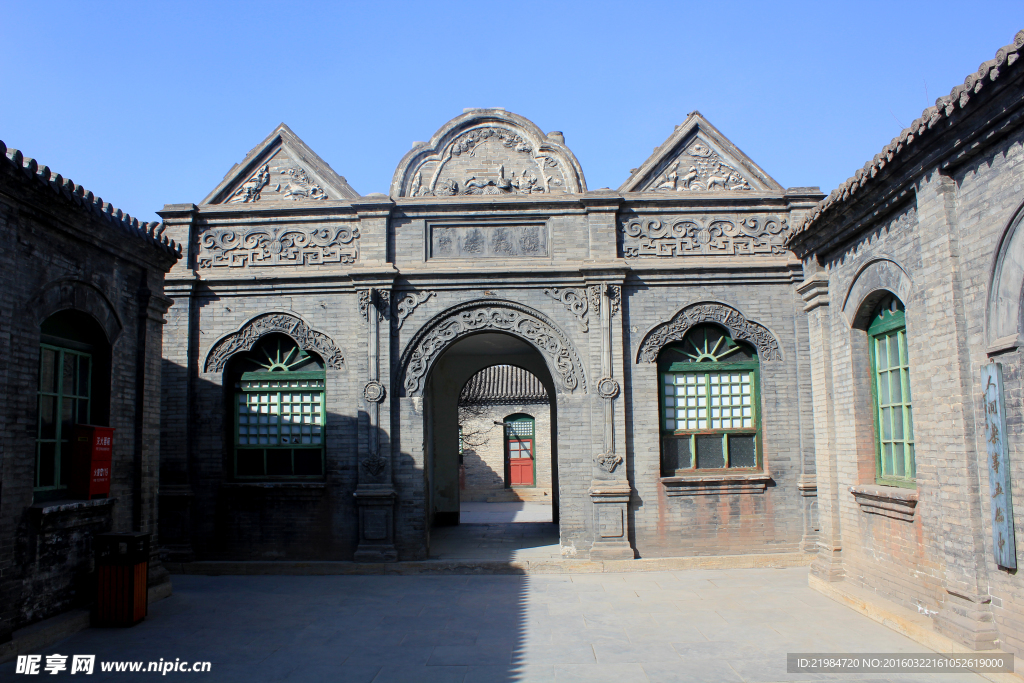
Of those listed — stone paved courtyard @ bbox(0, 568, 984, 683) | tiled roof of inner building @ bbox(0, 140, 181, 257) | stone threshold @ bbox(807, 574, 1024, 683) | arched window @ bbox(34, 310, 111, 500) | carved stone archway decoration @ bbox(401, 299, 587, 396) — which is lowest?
stone paved courtyard @ bbox(0, 568, 984, 683)

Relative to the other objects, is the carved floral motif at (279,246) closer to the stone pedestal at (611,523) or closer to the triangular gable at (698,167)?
the triangular gable at (698,167)

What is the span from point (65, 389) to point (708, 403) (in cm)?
870

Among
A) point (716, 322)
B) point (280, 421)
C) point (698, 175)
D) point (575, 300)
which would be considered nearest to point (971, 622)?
point (716, 322)

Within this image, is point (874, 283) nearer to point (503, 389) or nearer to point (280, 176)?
point (280, 176)

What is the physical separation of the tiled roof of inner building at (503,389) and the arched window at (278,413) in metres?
14.2

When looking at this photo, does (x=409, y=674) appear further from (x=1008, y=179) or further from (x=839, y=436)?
(x=1008, y=179)

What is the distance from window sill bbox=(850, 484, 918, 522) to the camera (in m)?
6.91

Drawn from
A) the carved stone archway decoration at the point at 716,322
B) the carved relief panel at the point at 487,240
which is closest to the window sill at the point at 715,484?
the carved stone archway decoration at the point at 716,322

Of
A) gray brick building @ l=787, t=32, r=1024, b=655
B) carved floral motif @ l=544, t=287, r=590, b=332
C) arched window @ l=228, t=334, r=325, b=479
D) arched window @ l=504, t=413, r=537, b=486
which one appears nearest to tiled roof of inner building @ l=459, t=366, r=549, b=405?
arched window @ l=504, t=413, r=537, b=486

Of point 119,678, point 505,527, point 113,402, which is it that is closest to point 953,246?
point 119,678

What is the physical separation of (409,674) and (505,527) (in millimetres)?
8677

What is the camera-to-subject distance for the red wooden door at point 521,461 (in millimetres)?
25578

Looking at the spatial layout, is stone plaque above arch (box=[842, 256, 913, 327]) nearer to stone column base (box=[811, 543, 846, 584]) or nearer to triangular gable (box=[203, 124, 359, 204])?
stone column base (box=[811, 543, 846, 584])

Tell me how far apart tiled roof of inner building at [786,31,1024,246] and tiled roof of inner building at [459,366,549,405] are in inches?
712
